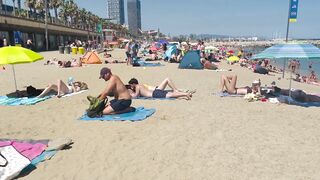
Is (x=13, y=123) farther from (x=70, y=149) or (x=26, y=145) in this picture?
(x=70, y=149)

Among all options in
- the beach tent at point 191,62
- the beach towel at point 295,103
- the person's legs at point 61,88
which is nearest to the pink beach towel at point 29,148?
the person's legs at point 61,88

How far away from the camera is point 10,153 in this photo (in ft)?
13.9

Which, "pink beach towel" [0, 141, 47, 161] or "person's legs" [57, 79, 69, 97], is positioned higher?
"person's legs" [57, 79, 69, 97]

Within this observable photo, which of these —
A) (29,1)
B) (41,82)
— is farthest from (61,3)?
(41,82)

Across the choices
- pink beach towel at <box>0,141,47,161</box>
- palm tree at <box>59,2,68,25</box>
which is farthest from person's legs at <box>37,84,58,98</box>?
palm tree at <box>59,2,68,25</box>

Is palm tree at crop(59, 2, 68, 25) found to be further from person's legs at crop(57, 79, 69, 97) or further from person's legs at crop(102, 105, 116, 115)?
person's legs at crop(102, 105, 116, 115)

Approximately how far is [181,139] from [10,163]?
270cm

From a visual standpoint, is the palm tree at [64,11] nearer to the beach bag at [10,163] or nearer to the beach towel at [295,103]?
the beach towel at [295,103]

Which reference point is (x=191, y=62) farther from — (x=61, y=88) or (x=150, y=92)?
(x=61, y=88)

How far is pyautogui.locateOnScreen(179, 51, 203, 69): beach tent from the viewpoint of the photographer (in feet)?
59.0

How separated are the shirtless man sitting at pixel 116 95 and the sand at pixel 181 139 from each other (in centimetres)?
55

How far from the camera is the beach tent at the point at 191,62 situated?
59.0ft

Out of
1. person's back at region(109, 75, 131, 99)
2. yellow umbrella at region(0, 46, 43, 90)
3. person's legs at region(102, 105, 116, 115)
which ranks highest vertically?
yellow umbrella at region(0, 46, 43, 90)

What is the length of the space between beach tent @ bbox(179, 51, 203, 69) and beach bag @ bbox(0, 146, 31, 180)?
561 inches
